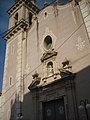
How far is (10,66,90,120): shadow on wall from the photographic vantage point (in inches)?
374

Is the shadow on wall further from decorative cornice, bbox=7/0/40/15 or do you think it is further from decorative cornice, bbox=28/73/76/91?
decorative cornice, bbox=7/0/40/15

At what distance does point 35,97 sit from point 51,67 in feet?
7.58

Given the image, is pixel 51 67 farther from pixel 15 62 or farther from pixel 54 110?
pixel 15 62

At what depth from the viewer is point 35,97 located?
39.3 ft

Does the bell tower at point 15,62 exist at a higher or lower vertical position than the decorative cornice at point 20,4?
lower

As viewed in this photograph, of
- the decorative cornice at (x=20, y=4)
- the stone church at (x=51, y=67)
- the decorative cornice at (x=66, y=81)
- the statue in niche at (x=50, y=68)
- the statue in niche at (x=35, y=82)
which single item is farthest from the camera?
the decorative cornice at (x=20, y=4)

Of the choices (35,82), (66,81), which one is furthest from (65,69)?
(35,82)

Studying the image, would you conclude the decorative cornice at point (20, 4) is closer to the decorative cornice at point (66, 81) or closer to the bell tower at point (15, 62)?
the bell tower at point (15, 62)

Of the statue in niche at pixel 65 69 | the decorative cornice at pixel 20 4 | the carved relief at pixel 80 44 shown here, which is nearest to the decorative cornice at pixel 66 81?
the statue in niche at pixel 65 69

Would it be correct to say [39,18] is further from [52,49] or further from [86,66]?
[86,66]

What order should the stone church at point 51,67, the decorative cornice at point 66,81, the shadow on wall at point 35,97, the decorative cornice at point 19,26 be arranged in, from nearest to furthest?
the shadow on wall at point 35,97
the stone church at point 51,67
the decorative cornice at point 66,81
the decorative cornice at point 19,26

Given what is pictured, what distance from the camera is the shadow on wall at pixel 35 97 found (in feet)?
31.1

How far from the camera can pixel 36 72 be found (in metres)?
12.7

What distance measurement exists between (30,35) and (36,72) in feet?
13.2
